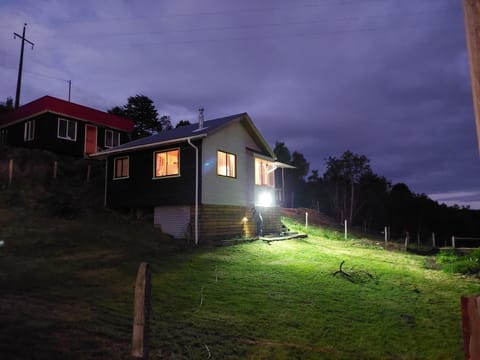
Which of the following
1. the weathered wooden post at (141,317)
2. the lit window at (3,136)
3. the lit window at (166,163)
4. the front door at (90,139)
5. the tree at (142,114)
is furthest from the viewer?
the tree at (142,114)

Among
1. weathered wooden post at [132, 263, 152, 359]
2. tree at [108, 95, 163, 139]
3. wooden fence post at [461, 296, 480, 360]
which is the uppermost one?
tree at [108, 95, 163, 139]

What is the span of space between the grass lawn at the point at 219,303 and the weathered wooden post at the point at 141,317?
649 millimetres

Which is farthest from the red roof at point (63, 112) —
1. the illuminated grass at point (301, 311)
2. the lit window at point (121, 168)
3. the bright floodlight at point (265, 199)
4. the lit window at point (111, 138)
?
the illuminated grass at point (301, 311)

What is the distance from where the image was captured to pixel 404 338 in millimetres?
6293

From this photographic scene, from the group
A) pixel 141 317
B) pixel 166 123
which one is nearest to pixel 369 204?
pixel 166 123

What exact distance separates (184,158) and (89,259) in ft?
22.1

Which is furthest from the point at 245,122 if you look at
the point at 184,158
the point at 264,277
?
the point at 264,277

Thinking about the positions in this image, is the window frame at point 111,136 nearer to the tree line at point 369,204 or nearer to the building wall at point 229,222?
the building wall at point 229,222

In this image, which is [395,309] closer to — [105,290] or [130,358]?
[130,358]

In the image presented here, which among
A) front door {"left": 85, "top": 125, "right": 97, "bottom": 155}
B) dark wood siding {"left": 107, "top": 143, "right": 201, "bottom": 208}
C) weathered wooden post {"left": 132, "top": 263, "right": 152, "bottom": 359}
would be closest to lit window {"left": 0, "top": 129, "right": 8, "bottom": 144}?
front door {"left": 85, "top": 125, "right": 97, "bottom": 155}

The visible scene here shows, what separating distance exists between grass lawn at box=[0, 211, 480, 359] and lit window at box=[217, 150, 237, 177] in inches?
189

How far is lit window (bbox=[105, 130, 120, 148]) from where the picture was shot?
27.4 meters

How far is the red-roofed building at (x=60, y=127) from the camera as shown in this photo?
23.7 metres

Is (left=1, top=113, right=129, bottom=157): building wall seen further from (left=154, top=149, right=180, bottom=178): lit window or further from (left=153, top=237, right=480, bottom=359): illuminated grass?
(left=153, top=237, right=480, bottom=359): illuminated grass
